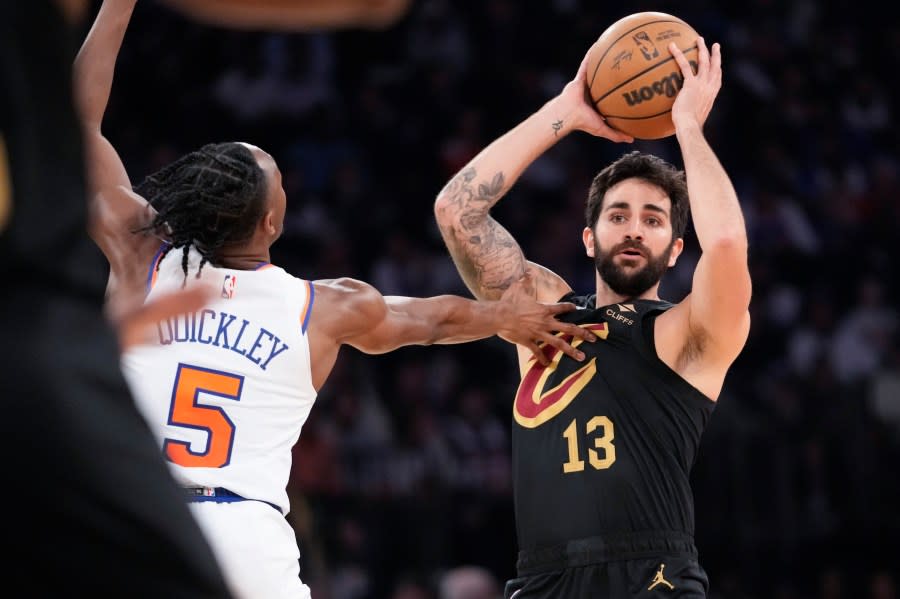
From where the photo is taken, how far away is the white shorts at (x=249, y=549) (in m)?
3.63

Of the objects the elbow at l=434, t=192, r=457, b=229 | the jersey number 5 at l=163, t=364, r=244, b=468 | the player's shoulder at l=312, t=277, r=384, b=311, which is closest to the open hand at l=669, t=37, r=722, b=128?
the elbow at l=434, t=192, r=457, b=229

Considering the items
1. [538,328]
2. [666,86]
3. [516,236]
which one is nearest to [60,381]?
[538,328]

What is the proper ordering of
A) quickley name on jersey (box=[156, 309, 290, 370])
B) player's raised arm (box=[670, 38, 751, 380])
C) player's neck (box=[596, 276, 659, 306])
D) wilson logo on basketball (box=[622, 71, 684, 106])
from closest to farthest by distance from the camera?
quickley name on jersey (box=[156, 309, 290, 370]), player's raised arm (box=[670, 38, 751, 380]), wilson logo on basketball (box=[622, 71, 684, 106]), player's neck (box=[596, 276, 659, 306])

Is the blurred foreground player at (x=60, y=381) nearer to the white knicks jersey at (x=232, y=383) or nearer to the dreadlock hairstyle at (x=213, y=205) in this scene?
the white knicks jersey at (x=232, y=383)

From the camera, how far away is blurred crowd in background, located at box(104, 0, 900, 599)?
8805 mm

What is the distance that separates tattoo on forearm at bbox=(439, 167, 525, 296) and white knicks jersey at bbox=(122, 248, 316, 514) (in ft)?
3.84

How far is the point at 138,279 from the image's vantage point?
13.3 feet

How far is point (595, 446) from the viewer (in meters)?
4.29

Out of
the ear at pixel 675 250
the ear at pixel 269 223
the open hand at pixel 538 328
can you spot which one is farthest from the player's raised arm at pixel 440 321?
the ear at pixel 675 250

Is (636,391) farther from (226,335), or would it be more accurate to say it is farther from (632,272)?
(226,335)

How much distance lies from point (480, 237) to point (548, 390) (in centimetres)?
76

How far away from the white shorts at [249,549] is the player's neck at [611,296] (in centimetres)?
168

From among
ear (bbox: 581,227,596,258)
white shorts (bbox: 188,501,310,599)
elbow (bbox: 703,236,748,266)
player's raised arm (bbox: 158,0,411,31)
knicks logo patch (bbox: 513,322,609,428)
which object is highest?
ear (bbox: 581,227,596,258)

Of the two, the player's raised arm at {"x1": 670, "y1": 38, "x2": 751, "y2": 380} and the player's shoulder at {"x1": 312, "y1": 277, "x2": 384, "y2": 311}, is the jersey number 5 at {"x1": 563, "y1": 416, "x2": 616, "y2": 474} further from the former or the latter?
the player's shoulder at {"x1": 312, "y1": 277, "x2": 384, "y2": 311}
